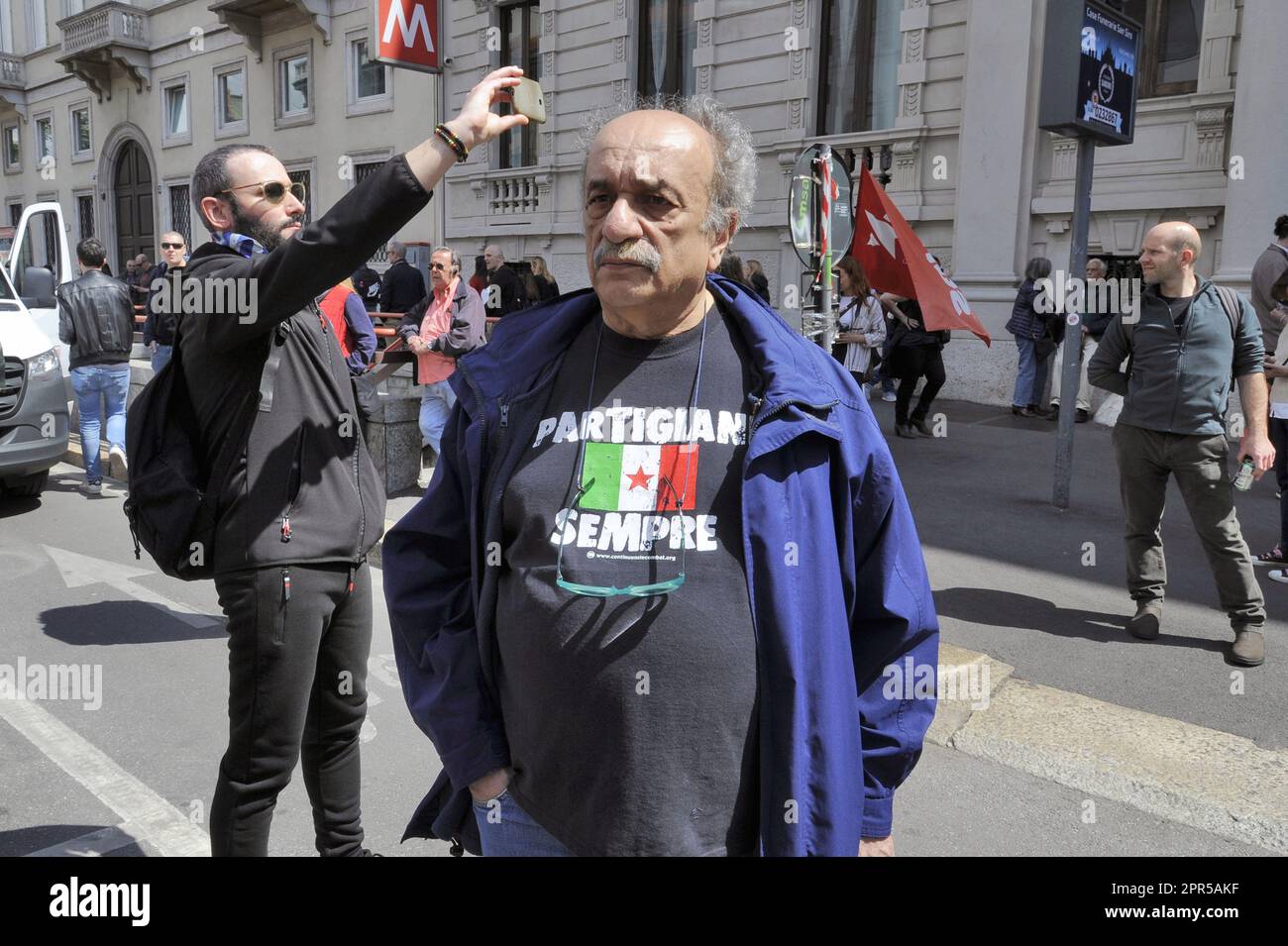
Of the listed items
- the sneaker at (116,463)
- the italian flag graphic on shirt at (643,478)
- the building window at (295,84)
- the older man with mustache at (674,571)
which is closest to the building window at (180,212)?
the building window at (295,84)

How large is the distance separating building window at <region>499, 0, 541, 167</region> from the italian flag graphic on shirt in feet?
59.2

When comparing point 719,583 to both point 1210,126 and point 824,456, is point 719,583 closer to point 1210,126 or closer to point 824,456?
point 824,456

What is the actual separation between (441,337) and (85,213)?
28132 millimetres

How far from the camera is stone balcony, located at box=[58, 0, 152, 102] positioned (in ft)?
90.7

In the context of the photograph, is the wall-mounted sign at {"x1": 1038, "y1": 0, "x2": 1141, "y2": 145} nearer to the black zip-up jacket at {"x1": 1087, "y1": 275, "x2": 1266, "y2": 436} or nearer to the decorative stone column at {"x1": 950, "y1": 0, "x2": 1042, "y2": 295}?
the black zip-up jacket at {"x1": 1087, "y1": 275, "x2": 1266, "y2": 436}

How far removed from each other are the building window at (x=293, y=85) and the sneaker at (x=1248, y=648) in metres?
22.3

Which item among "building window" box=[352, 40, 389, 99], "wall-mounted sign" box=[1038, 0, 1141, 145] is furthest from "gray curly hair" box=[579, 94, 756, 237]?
"building window" box=[352, 40, 389, 99]

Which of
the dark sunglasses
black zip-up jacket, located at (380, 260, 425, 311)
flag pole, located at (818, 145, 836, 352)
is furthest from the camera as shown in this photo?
black zip-up jacket, located at (380, 260, 425, 311)

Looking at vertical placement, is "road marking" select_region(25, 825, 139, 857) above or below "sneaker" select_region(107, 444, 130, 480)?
below

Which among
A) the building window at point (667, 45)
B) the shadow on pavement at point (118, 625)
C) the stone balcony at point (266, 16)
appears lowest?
the shadow on pavement at point (118, 625)

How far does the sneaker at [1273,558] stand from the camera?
6551 mm

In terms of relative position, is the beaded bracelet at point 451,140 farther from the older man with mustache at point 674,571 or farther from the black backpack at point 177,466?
the black backpack at point 177,466

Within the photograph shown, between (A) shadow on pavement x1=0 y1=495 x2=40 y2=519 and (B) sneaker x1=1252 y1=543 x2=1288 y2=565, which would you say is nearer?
(B) sneaker x1=1252 y1=543 x2=1288 y2=565
